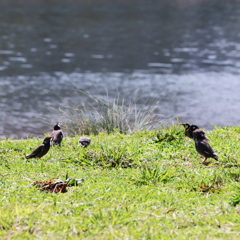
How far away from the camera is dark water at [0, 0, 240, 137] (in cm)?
1466

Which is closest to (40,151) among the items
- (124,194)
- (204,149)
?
(124,194)

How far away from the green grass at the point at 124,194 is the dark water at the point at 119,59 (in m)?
4.39

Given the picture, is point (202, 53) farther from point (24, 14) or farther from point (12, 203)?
point (12, 203)

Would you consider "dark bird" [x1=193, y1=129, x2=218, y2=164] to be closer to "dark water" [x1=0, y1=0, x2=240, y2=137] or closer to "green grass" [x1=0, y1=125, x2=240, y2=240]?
"green grass" [x1=0, y1=125, x2=240, y2=240]

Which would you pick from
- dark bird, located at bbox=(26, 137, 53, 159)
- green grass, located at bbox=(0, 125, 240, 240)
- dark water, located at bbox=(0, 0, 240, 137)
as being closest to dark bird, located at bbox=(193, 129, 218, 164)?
green grass, located at bbox=(0, 125, 240, 240)

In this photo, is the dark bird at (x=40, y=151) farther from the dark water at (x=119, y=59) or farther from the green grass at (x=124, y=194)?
the dark water at (x=119, y=59)

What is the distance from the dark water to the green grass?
14.4 ft

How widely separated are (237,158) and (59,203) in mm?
2586

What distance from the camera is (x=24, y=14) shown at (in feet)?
123

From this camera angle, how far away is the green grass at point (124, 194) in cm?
374

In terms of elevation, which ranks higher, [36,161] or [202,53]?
[36,161]

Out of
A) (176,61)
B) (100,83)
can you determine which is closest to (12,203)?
(100,83)

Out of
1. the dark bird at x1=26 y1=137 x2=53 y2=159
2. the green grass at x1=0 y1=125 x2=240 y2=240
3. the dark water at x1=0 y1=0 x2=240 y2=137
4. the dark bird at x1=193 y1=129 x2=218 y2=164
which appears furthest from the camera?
the dark water at x1=0 y1=0 x2=240 y2=137

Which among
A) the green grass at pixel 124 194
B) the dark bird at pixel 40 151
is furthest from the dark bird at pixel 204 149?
the dark bird at pixel 40 151
